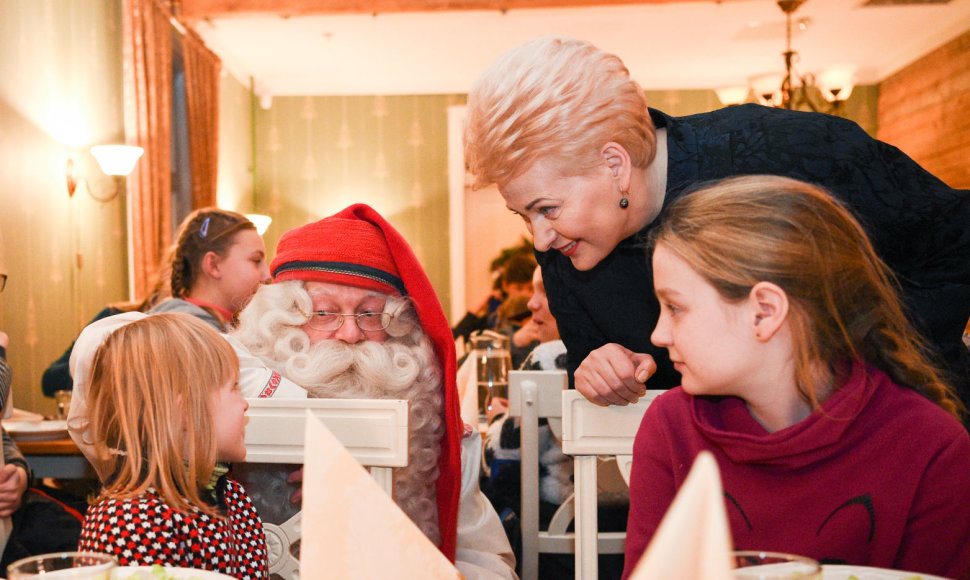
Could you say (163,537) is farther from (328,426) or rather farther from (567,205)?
(567,205)

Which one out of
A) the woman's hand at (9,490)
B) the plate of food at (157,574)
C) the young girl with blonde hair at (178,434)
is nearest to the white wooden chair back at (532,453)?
the young girl with blonde hair at (178,434)

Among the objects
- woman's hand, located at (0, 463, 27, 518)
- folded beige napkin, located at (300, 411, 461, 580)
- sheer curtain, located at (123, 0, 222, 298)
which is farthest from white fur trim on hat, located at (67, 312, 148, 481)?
sheer curtain, located at (123, 0, 222, 298)

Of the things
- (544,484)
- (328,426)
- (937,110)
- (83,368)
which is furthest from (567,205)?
(937,110)

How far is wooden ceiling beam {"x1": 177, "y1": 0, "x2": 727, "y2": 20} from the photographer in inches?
231

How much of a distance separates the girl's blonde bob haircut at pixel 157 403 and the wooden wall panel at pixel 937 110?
21.5 feet

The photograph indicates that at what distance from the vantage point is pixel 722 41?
6949 millimetres

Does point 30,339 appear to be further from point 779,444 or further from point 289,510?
point 779,444

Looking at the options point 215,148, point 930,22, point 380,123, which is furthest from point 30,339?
point 930,22

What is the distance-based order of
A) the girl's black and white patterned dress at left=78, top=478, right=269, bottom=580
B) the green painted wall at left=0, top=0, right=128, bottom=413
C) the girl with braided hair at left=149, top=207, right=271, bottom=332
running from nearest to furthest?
the girl's black and white patterned dress at left=78, top=478, right=269, bottom=580 → the girl with braided hair at left=149, top=207, right=271, bottom=332 → the green painted wall at left=0, top=0, right=128, bottom=413

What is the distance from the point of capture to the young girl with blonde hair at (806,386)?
1003 mm

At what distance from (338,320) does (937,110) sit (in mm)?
6641

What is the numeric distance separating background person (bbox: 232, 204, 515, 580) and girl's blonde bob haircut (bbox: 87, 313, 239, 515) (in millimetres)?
403

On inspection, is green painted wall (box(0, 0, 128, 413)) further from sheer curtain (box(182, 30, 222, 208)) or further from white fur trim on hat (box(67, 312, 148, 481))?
white fur trim on hat (box(67, 312, 148, 481))

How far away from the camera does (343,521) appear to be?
497mm
